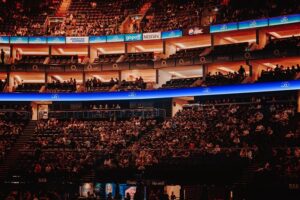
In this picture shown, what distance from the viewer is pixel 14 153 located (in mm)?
44719

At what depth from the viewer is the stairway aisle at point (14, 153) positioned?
42.8 m

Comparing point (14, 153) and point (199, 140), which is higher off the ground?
point (199, 140)

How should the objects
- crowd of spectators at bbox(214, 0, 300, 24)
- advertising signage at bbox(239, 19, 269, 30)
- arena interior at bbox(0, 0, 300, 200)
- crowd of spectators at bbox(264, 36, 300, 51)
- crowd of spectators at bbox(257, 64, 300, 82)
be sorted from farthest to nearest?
advertising signage at bbox(239, 19, 269, 30), crowd of spectators at bbox(214, 0, 300, 24), crowd of spectators at bbox(264, 36, 300, 51), crowd of spectators at bbox(257, 64, 300, 82), arena interior at bbox(0, 0, 300, 200)

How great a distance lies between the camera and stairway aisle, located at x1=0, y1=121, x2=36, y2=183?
4275 cm

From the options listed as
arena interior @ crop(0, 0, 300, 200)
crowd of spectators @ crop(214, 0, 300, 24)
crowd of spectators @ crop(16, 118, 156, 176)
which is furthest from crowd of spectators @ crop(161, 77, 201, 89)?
crowd of spectators @ crop(214, 0, 300, 24)

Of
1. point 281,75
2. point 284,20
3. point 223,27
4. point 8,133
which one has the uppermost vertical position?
point 223,27

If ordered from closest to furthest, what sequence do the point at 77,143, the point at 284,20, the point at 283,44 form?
the point at 77,143 < the point at 283,44 < the point at 284,20

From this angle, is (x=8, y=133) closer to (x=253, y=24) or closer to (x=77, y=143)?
(x=77, y=143)

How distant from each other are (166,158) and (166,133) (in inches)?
210

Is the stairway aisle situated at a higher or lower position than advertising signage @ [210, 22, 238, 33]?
lower

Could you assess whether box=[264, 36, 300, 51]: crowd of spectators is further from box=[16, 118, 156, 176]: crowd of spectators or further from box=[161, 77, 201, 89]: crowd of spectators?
box=[16, 118, 156, 176]: crowd of spectators

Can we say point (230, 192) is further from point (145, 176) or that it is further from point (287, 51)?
point (287, 51)

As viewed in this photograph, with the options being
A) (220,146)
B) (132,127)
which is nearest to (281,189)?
(220,146)

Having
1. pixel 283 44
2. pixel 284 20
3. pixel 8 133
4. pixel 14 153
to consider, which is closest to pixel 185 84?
pixel 283 44
